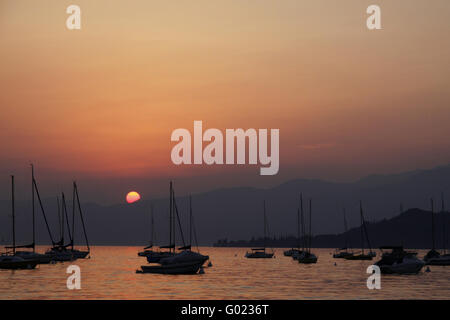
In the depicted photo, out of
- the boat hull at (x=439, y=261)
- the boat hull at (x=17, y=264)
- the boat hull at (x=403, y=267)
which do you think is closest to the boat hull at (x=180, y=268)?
the boat hull at (x=403, y=267)

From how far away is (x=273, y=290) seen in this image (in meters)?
63.3

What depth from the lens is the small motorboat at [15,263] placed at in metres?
91.6

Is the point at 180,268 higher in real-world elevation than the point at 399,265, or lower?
higher

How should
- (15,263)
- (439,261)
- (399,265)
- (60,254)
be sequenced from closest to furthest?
(399,265)
(15,263)
(439,261)
(60,254)

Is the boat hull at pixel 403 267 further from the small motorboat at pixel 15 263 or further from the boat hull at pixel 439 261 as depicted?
the small motorboat at pixel 15 263

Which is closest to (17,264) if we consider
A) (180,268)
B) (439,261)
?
(180,268)

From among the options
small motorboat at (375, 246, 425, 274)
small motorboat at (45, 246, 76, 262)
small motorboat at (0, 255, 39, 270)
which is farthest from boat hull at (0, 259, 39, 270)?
small motorboat at (375, 246, 425, 274)

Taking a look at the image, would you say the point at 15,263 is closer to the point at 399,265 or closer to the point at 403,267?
the point at 399,265

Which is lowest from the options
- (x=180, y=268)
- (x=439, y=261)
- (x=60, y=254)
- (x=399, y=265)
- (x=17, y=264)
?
(x=439, y=261)

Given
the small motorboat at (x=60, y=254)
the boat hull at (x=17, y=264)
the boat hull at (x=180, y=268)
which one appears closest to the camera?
the boat hull at (x=180, y=268)

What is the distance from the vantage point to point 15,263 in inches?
3664
